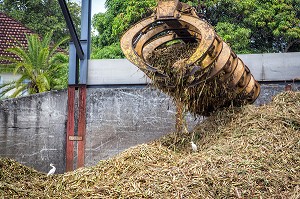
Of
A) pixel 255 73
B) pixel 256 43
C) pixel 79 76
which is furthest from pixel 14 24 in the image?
pixel 255 73

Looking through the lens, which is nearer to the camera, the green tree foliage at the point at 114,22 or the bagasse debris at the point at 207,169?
the bagasse debris at the point at 207,169

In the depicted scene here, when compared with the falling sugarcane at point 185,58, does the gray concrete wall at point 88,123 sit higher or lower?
lower

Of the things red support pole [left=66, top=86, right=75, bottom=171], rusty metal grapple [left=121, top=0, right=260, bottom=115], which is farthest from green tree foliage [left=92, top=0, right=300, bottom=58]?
rusty metal grapple [left=121, top=0, right=260, bottom=115]

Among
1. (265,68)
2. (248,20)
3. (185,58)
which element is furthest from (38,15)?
(185,58)

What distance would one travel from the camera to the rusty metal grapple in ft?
19.2

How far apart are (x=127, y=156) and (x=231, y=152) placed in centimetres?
100

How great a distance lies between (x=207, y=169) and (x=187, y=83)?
143cm

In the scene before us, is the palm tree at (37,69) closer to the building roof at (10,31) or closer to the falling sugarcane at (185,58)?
the building roof at (10,31)

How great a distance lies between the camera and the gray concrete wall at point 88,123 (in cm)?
920

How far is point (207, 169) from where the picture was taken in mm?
4754

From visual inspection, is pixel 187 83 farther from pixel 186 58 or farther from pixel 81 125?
pixel 81 125

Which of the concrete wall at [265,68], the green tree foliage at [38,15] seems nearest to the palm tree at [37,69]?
the concrete wall at [265,68]

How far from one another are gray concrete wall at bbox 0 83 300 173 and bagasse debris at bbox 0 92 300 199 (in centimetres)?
285

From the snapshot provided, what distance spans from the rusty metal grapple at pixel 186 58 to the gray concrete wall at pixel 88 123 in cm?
250
